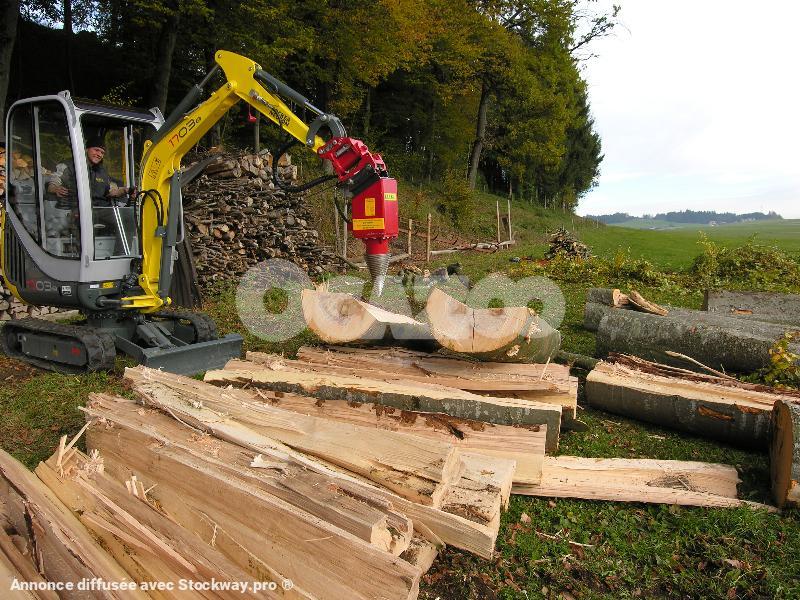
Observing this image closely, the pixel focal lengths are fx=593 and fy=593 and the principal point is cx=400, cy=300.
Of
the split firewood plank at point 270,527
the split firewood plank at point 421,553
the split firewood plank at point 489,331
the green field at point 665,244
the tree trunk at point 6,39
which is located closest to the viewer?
the split firewood plank at point 270,527

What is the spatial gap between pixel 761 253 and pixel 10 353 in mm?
13144

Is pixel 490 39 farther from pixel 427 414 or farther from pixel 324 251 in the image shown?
pixel 427 414

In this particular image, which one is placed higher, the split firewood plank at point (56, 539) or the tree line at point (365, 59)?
the tree line at point (365, 59)

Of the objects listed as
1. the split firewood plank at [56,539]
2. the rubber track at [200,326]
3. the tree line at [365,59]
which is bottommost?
the split firewood plank at [56,539]

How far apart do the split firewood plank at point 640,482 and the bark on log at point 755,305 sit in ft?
13.5

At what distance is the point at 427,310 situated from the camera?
4.44 m

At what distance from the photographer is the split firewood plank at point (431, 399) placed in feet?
12.9

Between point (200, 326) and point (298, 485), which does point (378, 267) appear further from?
point (298, 485)

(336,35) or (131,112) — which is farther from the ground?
(336,35)

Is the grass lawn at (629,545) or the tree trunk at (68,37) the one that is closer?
the grass lawn at (629,545)

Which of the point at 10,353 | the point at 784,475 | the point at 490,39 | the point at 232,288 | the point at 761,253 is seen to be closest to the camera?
the point at 784,475

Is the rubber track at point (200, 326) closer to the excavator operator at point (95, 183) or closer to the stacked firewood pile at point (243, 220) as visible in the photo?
the excavator operator at point (95, 183)

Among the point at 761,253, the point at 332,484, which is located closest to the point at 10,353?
the point at 332,484

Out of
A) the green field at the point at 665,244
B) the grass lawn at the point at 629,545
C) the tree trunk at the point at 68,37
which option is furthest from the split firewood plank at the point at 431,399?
the tree trunk at the point at 68,37
